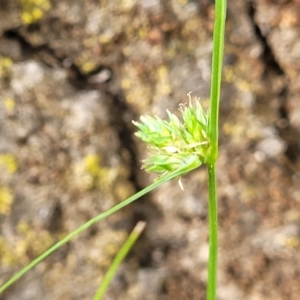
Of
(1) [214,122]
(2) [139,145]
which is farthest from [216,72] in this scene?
(2) [139,145]

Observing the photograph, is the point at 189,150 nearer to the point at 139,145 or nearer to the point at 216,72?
the point at 216,72

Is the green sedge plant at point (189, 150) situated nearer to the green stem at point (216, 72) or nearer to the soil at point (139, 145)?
the green stem at point (216, 72)

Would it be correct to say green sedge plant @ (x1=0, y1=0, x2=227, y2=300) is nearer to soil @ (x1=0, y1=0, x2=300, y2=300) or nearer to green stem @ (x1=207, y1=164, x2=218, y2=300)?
green stem @ (x1=207, y1=164, x2=218, y2=300)

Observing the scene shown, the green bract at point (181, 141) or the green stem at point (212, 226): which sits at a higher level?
the green bract at point (181, 141)

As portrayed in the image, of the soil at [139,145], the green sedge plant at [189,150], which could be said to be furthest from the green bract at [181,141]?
the soil at [139,145]

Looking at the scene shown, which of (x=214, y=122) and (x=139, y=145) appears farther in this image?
(x=139, y=145)

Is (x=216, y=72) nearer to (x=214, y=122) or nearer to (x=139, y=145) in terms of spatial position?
(x=214, y=122)
